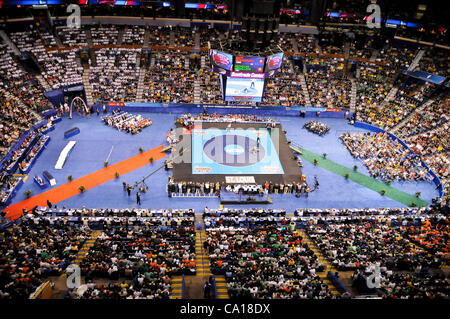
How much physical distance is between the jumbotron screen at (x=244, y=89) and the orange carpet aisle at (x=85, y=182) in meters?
11.5

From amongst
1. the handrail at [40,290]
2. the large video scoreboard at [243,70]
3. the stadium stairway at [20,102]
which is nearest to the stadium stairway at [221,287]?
the handrail at [40,290]

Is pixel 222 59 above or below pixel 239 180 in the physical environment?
above

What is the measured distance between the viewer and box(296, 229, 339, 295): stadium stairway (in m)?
24.1

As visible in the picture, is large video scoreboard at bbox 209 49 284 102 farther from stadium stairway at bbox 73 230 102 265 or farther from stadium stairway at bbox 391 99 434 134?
stadium stairway at bbox 73 230 102 265

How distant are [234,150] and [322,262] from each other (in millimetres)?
20085

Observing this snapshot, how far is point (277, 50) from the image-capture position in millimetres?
41000

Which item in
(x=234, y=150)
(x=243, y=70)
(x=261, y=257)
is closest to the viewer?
(x=261, y=257)

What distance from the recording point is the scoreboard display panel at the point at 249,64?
39.1 metres

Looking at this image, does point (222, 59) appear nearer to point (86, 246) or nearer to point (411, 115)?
point (86, 246)

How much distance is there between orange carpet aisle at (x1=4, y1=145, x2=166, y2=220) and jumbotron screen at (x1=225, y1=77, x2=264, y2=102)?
451 inches

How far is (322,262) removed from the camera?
1047 inches

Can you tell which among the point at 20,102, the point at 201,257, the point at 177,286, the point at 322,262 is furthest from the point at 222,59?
the point at 20,102

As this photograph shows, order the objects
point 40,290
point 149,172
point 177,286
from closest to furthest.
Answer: point 40,290 < point 177,286 < point 149,172

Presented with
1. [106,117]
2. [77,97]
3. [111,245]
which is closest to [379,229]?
[111,245]
